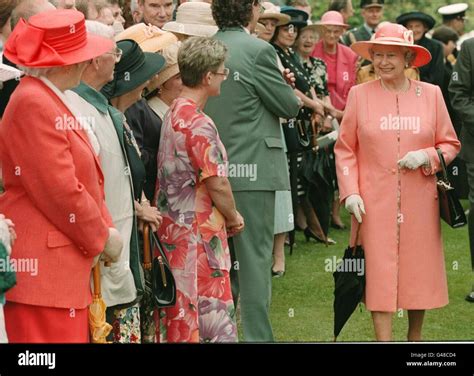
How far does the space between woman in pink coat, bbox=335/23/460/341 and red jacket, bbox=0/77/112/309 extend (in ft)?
6.32

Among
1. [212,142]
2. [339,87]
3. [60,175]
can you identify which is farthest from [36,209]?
[339,87]

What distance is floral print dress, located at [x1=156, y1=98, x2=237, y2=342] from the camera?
19.6 feet

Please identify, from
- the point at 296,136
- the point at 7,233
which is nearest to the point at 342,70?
the point at 296,136

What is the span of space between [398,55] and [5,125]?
250 cm

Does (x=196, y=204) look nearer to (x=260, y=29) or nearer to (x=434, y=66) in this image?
(x=260, y=29)

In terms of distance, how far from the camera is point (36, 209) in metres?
4.94

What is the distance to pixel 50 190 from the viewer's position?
4863 millimetres

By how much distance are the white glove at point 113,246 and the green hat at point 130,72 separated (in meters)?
0.90

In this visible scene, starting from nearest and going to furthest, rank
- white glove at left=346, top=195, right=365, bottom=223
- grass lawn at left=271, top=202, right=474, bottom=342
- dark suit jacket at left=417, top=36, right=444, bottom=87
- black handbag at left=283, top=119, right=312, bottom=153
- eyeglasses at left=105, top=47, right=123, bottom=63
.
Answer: eyeglasses at left=105, top=47, right=123, bottom=63, white glove at left=346, top=195, right=365, bottom=223, grass lawn at left=271, top=202, right=474, bottom=342, black handbag at left=283, top=119, right=312, bottom=153, dark suit jacket at left=417, top=36, right=444, bottom=87

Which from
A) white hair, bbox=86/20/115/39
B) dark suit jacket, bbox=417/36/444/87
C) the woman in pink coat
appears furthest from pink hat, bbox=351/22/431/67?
dark suit jacket, bbox=417/36/444/87

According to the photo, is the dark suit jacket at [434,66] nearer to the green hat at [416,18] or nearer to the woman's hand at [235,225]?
the green hat at [416,18]

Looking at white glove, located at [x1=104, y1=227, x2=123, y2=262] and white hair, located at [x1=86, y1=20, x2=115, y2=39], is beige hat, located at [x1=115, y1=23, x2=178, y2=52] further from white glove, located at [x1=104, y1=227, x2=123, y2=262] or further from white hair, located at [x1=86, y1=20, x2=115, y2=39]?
white glove, located at [x1=104, y1=227, x2=123, y2=262]

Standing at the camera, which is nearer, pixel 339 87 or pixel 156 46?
pixel 156 46
